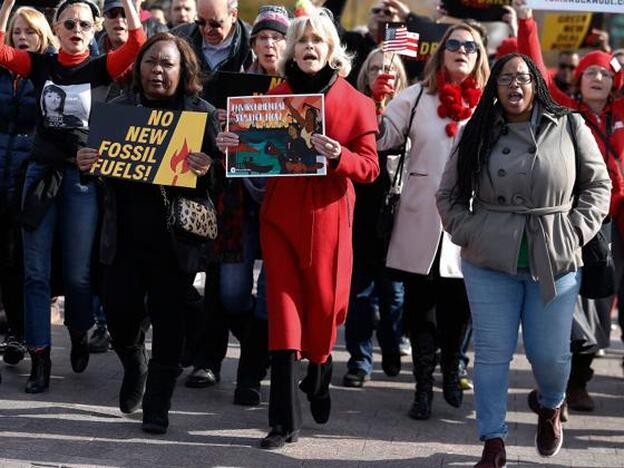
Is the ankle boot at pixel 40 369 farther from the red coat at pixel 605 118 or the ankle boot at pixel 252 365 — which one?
the red coat at pixel 605 118

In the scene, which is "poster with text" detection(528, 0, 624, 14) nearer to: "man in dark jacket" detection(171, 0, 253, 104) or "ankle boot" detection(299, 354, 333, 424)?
"man in dark jacket" detection(171, 0, 253, 104)

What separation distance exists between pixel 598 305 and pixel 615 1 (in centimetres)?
185

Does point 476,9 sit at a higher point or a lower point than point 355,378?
higher

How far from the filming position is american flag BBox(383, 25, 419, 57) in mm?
7762

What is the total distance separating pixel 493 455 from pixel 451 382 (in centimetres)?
146

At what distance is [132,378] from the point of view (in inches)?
284

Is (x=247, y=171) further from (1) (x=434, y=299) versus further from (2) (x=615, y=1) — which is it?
(2) (x=615, y=1)

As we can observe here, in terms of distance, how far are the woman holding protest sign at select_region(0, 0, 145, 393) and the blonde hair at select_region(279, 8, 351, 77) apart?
921 millimetres

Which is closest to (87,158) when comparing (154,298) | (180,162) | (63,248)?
(180,162)

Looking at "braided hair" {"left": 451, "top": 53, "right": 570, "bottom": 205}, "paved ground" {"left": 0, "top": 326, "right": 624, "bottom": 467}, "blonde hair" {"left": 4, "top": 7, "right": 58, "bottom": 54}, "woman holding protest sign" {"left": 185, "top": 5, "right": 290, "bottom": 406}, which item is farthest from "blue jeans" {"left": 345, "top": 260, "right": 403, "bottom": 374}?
"blonde hair" {"left": 4, "top": 7, "right": 58, "bottom": 54}

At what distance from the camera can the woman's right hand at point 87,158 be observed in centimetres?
677

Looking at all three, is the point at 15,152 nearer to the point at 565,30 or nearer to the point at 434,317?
the point at 434,317

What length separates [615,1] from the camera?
793 centimetres

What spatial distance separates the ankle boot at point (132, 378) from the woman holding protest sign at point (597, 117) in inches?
103
